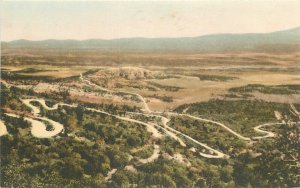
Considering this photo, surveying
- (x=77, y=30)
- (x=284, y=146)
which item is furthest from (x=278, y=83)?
(x=77, y=30)

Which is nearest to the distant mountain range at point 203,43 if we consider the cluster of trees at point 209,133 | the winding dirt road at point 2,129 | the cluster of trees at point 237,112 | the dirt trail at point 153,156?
the cluster of trees at point 237,112

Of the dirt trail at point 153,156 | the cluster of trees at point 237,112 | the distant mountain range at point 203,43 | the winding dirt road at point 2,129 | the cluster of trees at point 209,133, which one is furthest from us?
the cluster of trees at point 237,112

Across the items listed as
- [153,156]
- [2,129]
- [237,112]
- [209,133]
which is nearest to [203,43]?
[237,112]

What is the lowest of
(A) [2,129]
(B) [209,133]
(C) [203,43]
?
(B) [209,133]

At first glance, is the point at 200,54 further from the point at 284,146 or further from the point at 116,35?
the point at 284,146

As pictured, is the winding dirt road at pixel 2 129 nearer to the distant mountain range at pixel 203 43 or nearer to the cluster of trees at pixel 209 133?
the distant mountain range at pixel 203 43

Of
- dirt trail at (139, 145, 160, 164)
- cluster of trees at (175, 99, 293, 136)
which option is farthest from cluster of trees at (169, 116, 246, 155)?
dirt trail at (139, 145, 160, 164)

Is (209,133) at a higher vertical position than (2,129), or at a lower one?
lower

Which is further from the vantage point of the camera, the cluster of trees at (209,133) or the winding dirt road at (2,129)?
the cluster of trees at (209,133)

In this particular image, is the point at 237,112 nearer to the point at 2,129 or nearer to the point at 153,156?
the point at 153,156

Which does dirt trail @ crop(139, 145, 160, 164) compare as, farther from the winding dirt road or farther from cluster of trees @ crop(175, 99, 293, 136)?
the winding dirt road
